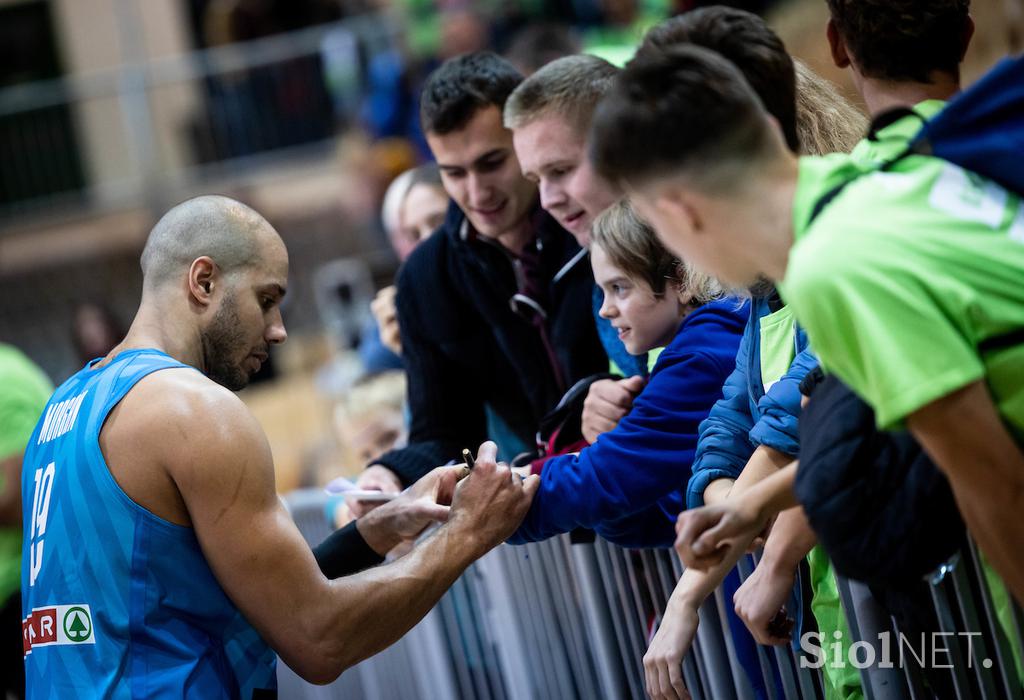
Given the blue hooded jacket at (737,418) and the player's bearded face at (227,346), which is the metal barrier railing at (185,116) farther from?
the blue hooded jacket at (737,418)

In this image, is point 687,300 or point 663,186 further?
point 687,300

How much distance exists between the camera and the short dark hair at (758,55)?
2564mm

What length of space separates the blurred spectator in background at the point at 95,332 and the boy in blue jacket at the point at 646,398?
5573 millimetres

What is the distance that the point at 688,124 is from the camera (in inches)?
82.2

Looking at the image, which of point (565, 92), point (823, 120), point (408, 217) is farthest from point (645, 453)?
point (408, 217)

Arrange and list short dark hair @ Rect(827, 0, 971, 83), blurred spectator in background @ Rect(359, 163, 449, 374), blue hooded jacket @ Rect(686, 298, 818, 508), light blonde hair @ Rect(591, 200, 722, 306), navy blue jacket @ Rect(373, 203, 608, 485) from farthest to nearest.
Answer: blurred spectator in background @ Rect(359, 163, 449, 374) → navy blue jacket @ Rect(373, 203, 608, 485) → light blonde hair @ Rect(591, 200, 722, 306) → blue hooded jacket @ Rect(686, 298, 818, 508) → short dark hair @ Rect(827, 0, 971, 83)

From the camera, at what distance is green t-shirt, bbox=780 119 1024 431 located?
6.16 feet

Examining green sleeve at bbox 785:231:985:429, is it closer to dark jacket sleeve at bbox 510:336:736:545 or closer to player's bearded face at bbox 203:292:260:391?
dark jacket sleeve at bbox 510:336:736:545

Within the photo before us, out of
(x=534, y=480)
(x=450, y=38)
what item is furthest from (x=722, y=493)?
(x=450, y=38)

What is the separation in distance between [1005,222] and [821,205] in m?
0.30

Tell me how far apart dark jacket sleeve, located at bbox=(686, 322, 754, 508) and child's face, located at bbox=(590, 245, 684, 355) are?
1.30ft

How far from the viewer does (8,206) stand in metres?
13.8

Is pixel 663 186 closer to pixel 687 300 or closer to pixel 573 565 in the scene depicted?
pixel 687 300

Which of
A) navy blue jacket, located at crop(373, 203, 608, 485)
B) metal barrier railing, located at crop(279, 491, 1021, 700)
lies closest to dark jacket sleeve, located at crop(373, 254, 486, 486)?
navy blue jacket, located at crop(373, 203, 608, 485)
